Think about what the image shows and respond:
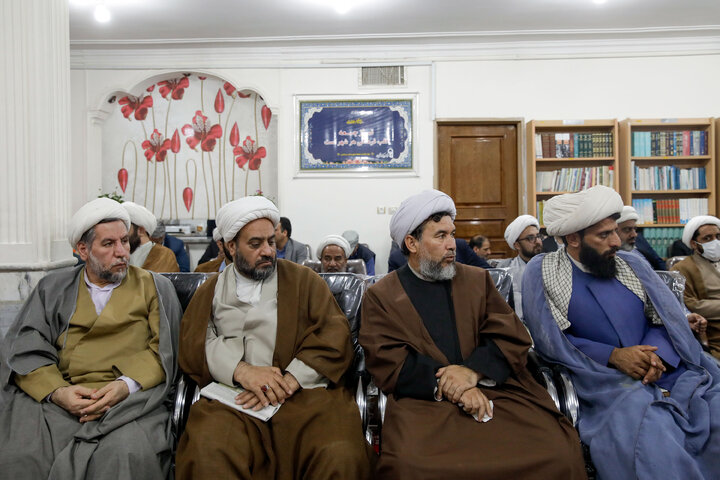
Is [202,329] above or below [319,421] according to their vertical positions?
above

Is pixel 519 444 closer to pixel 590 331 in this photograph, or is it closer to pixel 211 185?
pixel 590 331

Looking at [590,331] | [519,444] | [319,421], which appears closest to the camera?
[519,444]

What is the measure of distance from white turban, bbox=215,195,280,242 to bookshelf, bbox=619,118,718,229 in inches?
190

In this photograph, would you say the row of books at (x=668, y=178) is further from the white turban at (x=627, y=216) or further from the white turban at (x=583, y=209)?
the white turban at (x=583, y=209)

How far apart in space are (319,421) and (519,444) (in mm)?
664

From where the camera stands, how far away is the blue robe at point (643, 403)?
1.80 m

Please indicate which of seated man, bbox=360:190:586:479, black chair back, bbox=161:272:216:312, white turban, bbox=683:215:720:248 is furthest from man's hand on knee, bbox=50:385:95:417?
white turban, bbox=683:215:720:248

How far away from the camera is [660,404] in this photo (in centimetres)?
196

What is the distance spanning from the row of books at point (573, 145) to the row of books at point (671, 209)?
66 centimetres

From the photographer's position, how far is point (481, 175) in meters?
6.38

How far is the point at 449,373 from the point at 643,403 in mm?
676

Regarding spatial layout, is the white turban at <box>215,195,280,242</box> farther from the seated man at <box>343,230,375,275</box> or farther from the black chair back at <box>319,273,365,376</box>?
the seated man at <box>343,230,375,275</box>

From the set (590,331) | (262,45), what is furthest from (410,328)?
(262,45)

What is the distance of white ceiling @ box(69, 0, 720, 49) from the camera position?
208 inches
